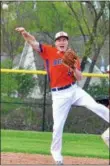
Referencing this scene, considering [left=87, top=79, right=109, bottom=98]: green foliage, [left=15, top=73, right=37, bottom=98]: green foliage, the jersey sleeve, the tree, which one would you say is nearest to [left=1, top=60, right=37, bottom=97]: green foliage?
[left=15, top=73, right=37, bottom=98]: green foliage

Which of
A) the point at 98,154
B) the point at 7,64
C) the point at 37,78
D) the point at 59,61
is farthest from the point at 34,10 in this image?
the point at 59,61

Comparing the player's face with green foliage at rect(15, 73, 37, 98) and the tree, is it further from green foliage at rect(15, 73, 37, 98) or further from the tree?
the tree

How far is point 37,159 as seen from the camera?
9.96 m

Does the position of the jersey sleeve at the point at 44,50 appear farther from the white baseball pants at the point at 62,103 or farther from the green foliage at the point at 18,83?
the green foliage at the point at 18,83

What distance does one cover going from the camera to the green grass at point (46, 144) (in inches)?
438

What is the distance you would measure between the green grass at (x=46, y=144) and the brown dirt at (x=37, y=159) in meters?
0.47

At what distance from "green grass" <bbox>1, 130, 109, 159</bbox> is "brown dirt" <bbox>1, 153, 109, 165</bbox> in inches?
18.6

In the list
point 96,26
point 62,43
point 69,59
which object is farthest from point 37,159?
point 96,26

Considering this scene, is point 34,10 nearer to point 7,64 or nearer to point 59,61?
point 7,64

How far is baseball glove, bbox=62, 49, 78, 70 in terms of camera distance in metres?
7.37

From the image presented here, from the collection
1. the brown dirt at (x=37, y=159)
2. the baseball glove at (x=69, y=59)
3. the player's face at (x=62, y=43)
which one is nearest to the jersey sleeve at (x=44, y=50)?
the player's face at (x=62, y=43)

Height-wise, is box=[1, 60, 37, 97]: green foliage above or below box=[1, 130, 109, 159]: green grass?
above

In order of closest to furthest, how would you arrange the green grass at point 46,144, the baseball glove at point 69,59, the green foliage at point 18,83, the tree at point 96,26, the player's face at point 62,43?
the baseball glove at point 69,59 → the player's face at point 62,43 → the green grass at point 46,144 → the green foliage at point 18,83 → the tree at point 96,26

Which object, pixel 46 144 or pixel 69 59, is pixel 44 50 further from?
pixel 46 144
